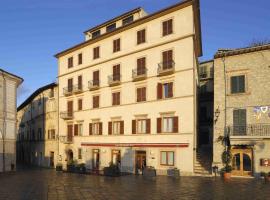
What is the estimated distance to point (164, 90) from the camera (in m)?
32.8

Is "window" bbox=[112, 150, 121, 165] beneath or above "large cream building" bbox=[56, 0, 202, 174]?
beneath

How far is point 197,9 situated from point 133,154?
57.1 feet

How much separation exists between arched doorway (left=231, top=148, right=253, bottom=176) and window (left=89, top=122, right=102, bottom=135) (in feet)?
57.0

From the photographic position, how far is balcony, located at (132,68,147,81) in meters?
34.2

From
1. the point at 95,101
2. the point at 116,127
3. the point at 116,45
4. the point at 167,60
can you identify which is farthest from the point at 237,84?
the point at 95,101

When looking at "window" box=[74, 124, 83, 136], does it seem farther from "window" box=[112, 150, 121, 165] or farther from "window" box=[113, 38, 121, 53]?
"window" box=[113, 38, 121, 53]

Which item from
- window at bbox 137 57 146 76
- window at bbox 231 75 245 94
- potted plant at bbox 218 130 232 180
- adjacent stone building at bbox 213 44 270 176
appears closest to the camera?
adjacent stone building at bbox 213 44 270 176

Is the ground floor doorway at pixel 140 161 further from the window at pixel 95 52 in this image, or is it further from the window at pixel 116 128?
the window at pixel 95 52

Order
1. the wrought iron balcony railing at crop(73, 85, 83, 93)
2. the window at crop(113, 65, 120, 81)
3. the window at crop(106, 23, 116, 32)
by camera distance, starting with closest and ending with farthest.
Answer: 1. the window at crop(113, 65, 120, 81)
2. the window at crop(106, 23, 116, 32)
3. the wrought iron balcony railing at crop(73, 85, 83, 93)

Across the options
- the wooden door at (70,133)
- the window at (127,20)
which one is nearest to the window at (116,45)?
the window at (127,20)

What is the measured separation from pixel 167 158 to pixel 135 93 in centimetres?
837

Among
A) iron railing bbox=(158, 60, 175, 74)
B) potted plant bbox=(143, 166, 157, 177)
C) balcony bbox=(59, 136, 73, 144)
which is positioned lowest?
potted plant bbox=(143, 166, 157, 177)

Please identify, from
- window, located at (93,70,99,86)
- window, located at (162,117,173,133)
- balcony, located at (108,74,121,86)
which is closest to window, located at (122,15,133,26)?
balcony, located at (108,74,121,86)

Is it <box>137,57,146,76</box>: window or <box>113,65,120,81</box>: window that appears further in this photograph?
<box>113,65,120,81</box>: window
